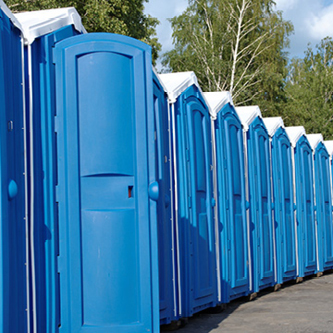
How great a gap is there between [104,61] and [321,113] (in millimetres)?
28374

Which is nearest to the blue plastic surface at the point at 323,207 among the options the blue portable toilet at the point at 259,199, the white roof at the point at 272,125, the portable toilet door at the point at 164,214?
the white roof at the point at 272,125

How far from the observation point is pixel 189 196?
258 inches

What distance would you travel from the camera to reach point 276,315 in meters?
6.86

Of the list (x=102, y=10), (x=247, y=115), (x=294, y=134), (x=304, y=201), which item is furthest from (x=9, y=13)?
(x=102, y=10)

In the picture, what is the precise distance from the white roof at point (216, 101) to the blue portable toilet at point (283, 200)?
175 cm

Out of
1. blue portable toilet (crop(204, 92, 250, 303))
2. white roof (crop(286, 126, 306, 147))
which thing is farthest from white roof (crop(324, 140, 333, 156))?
blue portable toilet (crop(204, 92, 250, 303))

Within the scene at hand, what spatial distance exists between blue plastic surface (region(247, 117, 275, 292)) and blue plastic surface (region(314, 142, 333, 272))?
2.30m

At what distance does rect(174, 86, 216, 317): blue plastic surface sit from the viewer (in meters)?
6.44

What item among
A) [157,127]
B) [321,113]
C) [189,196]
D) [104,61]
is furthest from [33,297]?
[321,113]

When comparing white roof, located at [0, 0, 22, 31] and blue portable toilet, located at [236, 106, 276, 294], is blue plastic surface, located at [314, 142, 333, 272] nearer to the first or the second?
blue portable toilet, located at [236, 106, 276, 294]

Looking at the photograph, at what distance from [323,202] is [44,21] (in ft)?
25.6

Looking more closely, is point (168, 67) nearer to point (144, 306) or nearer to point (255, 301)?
point (255, 301)

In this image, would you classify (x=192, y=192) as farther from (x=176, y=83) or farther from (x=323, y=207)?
(x=323, y=207)

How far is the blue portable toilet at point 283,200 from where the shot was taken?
30.7 feet
